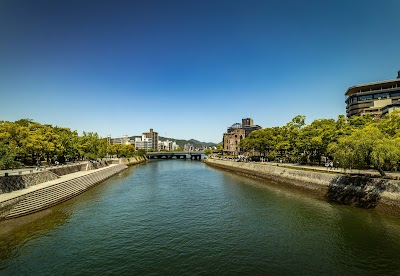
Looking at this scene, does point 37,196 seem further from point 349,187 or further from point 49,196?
point 349,187

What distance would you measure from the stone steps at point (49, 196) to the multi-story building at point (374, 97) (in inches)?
4424

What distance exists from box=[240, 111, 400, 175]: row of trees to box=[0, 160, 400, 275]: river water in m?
8.09

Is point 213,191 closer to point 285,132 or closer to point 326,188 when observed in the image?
point 326,188

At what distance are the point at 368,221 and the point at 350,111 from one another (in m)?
96.8

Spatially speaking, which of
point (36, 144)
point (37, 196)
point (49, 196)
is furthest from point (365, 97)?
point (36, 144)

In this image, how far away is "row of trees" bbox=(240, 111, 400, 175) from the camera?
32281mm

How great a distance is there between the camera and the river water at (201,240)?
1852 cm

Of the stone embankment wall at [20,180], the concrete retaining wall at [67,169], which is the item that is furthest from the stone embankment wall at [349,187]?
the concrete retaining wall at [67,169]

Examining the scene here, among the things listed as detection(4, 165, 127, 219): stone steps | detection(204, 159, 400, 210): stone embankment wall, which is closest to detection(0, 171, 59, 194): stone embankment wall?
detection(4, 165, 127, 219): stone steps

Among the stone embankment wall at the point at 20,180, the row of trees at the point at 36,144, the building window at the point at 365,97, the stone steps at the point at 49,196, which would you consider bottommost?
the stone steps at the point at 49,196

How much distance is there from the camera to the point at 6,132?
5181 cm

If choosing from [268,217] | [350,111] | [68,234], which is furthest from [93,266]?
[350,111]

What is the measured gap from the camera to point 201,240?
78.5 feet

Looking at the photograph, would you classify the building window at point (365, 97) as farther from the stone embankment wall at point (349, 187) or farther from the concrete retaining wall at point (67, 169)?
the concrete retaining wall at point (67, 169)
